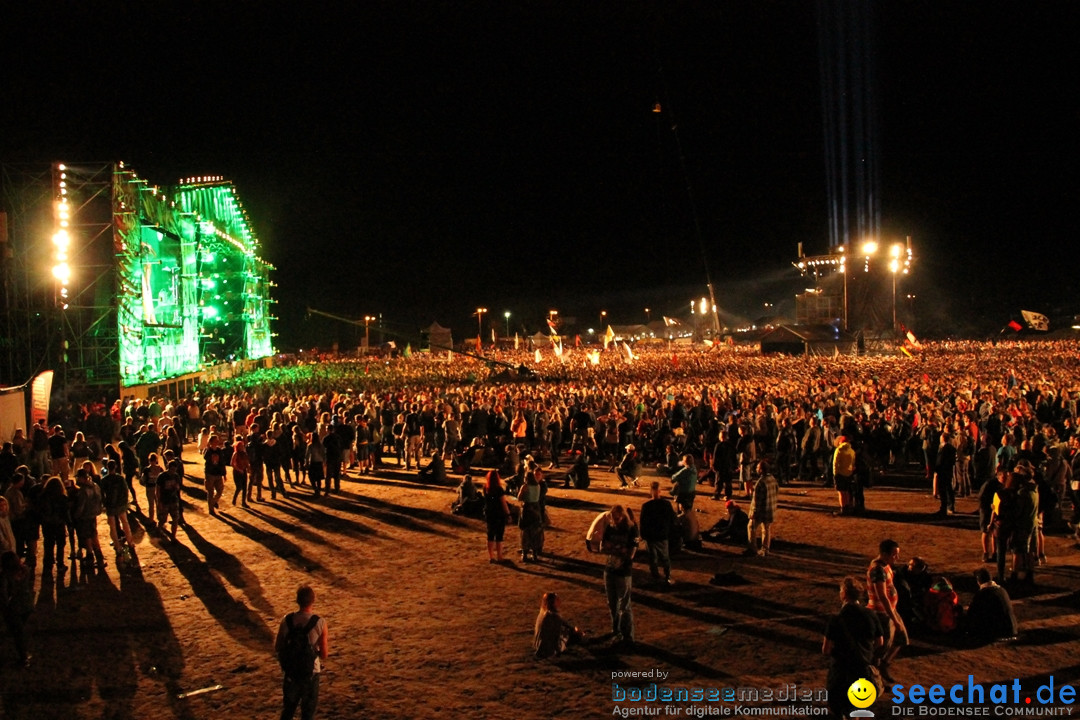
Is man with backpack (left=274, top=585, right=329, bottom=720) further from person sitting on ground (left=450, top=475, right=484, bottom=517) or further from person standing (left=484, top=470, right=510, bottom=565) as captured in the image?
person sitting on ground (left=450, top=475, right=484, bottom=517)

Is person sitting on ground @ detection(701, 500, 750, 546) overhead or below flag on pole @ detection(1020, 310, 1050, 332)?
below

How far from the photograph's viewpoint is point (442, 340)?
7338 centimetres

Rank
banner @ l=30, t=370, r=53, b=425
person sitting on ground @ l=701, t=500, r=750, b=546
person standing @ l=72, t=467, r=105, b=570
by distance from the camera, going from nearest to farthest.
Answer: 1. person standing @ l=72, t=467, r=105, b=570
2. person sitting on ground @ l=701, t=500, r=750, b=546
3. banner @ l=30, t=370, r=53, b=425

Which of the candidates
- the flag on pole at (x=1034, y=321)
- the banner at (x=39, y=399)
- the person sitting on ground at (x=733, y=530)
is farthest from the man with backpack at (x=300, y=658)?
the flag on pole at (x=1034, y=321)

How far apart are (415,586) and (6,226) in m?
20.8

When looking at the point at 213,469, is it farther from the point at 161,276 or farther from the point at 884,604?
the point at 161,276

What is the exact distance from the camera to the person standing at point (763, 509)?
8336mm

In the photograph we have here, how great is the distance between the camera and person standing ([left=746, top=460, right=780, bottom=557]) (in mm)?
8336

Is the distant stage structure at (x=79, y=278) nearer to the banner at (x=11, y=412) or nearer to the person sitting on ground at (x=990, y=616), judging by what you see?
the banner at (x=11, y=412)

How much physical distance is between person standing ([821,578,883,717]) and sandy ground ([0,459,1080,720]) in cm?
69

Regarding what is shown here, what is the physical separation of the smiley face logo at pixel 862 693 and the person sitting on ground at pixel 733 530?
14.9ft

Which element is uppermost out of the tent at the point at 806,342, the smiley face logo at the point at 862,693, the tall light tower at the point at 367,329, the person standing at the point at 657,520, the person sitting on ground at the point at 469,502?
the tall light tower at the point at 367,329

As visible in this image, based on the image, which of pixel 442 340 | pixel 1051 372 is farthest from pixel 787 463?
pixel 442 340

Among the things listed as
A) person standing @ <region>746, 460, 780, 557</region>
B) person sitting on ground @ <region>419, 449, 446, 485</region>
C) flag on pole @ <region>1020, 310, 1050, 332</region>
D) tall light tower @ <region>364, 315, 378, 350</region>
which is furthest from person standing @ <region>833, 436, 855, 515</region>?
flag on pole @ <region>1020, 310, 1050, 332</region>
